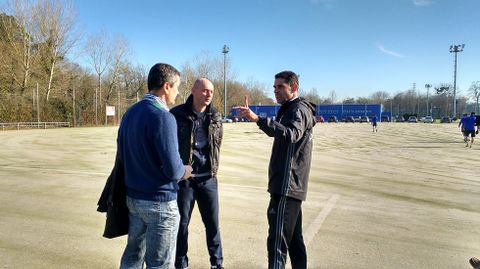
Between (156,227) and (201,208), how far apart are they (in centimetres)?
117

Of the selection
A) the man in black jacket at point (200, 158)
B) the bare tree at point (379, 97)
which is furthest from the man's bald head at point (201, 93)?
the bare tree at point (379, 97)

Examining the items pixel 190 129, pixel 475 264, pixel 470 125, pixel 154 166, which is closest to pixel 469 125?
pixel 470 125

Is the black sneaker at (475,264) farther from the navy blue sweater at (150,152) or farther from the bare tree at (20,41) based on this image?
the bare tree at (20,41)

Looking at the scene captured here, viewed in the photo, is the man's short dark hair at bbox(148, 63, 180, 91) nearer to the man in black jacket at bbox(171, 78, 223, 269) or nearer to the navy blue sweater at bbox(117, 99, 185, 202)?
the navy blue sweater at bbox(117, 99, 185, 202)

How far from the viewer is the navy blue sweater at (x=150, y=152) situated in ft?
8.04

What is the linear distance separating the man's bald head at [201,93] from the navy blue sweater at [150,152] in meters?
1.04

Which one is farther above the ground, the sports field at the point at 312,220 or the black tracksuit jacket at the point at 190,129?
the black tracksuit jacket at the point at 190,129

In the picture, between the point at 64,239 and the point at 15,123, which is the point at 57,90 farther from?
the point at 64,239

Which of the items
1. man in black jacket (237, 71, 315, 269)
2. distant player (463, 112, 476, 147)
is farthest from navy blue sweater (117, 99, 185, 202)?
distant player (463, 112, 476, 147)

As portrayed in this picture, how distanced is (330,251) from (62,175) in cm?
759

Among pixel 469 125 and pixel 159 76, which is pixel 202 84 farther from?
pixel 469 125

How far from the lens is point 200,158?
11.8 feet

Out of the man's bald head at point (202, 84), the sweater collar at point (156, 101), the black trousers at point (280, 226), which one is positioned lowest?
the black trousers at point (280, 226)

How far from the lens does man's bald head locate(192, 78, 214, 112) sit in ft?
11.6
